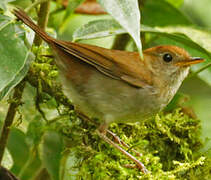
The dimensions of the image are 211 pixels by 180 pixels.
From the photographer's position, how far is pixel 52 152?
11.1ft

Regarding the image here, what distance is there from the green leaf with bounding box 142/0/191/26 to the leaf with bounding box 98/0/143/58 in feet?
6.28

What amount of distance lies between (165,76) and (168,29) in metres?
0.45

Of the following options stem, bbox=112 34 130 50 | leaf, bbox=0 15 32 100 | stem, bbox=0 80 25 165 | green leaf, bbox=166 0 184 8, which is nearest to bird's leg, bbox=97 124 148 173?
stem, bbox=0 80 25 165

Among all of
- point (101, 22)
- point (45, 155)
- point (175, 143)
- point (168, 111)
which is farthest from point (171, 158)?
point (101, 22)

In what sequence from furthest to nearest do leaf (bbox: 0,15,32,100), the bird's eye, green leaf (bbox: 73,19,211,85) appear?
the bird's eye
green leaf (bbox: 73,19,211,85)
leaf (bbox: 0,15,32,100)

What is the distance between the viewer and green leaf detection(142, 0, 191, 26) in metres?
4.16

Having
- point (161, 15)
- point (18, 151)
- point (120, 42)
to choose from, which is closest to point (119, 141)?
point (120, 42)

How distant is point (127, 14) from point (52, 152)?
1540mm

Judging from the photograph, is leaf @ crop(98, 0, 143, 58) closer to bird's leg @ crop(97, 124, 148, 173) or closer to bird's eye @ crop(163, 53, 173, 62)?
bird's leg @ crop(97, 124, 148, 173)

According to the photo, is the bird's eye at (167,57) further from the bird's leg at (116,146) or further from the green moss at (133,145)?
the bird's leg at (116,146)

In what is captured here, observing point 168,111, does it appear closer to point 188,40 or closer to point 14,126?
point 188,40

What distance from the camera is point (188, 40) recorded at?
3166 mm

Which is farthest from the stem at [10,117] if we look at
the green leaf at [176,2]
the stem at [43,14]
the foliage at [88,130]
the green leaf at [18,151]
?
the green leaf at [176,2]

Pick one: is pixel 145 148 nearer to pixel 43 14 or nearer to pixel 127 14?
pixel 43 14
